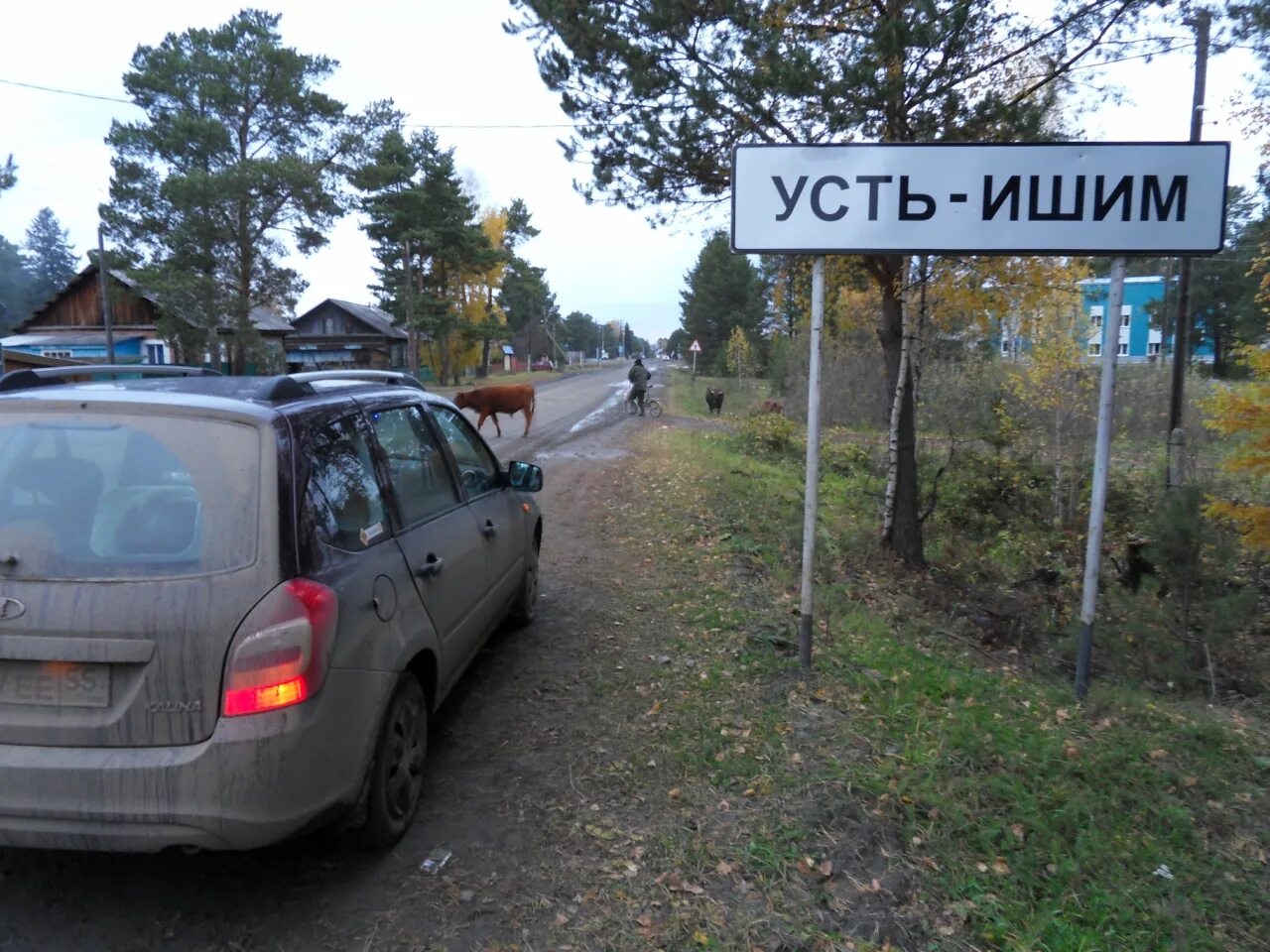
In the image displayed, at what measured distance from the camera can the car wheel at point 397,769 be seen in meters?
3.10

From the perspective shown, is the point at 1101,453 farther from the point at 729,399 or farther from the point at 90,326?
the point at 90,326

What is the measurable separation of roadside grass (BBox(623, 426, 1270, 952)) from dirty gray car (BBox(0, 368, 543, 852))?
1344 millimetres

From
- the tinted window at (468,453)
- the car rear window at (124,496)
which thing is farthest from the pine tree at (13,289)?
the car rear window at (124,496)

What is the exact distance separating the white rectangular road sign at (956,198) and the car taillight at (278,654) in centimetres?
288

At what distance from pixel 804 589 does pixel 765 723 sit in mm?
897

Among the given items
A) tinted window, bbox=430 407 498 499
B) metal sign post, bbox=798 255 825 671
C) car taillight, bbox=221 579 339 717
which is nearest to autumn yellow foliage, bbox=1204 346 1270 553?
metal sign post, bbox=798 255 825 671

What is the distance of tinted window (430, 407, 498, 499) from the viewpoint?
15.4ft

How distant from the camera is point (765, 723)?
4.30 meters

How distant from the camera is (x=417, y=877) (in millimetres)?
3086

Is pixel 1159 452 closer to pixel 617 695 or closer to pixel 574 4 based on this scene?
pixel 574 4

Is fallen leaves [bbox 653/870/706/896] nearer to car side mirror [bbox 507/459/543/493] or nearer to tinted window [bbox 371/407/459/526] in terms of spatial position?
tinted window [bbox 371/407/459/526]

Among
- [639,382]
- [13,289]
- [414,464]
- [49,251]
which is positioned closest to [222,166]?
[639,382]

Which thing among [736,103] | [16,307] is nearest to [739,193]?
[736,103]

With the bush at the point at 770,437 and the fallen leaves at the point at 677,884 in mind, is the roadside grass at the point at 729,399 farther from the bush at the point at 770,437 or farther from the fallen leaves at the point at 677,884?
the fallen leaves at the point at 677,884
